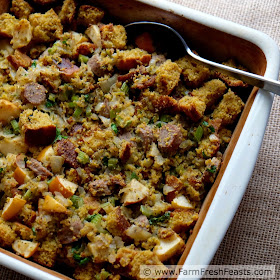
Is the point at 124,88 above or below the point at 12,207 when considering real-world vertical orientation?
above

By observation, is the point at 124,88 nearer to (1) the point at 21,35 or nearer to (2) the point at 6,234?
(1) the point at 21,35

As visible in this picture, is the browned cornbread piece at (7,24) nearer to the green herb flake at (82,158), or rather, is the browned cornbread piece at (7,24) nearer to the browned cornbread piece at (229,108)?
the green herb flake at (82,158)

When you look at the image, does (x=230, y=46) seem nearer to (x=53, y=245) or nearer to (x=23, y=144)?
(x=23, y=144)

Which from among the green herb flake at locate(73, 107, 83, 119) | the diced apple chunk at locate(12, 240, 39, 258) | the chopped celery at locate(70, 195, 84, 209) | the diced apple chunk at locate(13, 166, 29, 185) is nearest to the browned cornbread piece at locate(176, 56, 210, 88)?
the green herb flake at locate(73, 107, 83, 119)

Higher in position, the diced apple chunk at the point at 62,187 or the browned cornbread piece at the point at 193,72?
the browned cornbread piece at the point at 193,72

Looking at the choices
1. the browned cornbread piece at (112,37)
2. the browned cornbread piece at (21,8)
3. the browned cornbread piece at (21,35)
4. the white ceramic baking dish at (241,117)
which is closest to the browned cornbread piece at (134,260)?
the white ceramic baking dish at (241,117)

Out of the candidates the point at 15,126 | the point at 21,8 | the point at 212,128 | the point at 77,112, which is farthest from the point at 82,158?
the point at 21,8

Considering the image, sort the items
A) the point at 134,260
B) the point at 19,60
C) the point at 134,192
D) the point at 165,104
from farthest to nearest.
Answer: the point at 19,60, the point at 165,104, the point at 134,192, the point at 134,260
